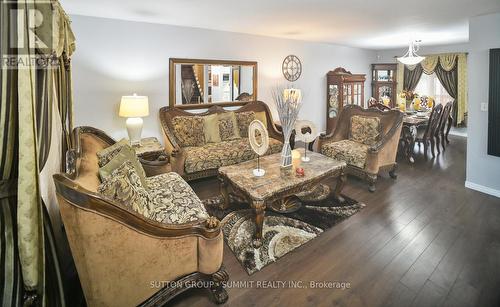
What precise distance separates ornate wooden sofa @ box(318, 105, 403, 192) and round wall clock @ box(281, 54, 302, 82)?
68.6 inches

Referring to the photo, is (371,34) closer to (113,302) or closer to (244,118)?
(244,118)

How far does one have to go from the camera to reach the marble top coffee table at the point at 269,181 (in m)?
2.28

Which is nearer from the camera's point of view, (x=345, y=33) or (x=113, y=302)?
(x=113, y=302)

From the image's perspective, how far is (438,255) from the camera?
6.91 ft

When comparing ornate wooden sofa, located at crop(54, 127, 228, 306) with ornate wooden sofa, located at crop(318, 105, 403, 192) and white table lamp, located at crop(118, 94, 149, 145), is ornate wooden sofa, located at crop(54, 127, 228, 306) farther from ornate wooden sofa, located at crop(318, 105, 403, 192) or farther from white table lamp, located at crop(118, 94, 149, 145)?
ornate wooden sofa, located at crop(318, 105, 403, 192)

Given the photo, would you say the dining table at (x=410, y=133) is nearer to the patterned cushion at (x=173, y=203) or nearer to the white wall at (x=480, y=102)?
the white wall at (x=480, y=102)

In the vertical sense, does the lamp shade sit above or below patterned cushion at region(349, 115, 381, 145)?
above

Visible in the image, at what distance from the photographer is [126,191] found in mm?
1562

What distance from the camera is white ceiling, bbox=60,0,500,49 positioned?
2.79 metres

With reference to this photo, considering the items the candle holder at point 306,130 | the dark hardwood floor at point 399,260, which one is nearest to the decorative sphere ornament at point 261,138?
the candle holder at point 306,130

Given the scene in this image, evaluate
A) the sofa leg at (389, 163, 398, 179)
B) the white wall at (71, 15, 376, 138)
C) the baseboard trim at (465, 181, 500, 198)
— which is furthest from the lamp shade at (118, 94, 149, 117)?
the baseboard trim at (465, 181, 500, 198)

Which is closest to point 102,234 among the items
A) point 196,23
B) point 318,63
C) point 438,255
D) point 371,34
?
point 438,255

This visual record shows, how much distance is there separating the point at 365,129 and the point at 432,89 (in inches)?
176

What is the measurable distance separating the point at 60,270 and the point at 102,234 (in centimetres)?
54
